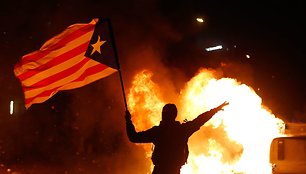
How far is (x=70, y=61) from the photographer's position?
6.92 metres

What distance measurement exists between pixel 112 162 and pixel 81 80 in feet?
41.6

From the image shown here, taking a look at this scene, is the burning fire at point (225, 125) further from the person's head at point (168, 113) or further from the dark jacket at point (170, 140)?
the person's head at point (168, 113)

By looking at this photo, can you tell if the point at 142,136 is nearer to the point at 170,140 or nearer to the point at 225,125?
the point at 170,140

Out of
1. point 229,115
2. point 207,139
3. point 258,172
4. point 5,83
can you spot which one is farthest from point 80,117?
point 258,172

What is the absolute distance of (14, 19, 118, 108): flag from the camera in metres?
6.83

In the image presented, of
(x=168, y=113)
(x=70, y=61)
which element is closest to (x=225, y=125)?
(x=70, y=61)

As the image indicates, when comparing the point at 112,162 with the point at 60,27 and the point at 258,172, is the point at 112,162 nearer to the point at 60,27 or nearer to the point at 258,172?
the point at 60,27

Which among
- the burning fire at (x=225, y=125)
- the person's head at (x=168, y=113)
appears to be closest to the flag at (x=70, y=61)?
the person's head at (x=168, y=113)

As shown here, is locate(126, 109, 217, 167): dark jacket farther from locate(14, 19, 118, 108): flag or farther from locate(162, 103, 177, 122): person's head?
locate(14, 19, 118, 108): flag

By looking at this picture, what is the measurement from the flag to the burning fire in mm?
3749

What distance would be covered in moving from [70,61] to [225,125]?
4.69m

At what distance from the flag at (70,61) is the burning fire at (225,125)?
3.75 metres

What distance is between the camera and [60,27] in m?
18.3

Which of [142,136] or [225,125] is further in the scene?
[225,125]
